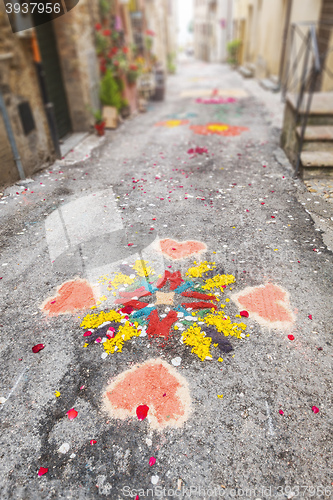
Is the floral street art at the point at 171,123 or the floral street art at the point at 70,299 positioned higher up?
the floral street art at the point at 70,299

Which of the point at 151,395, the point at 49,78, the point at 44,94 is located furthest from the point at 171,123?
the point at 151,395

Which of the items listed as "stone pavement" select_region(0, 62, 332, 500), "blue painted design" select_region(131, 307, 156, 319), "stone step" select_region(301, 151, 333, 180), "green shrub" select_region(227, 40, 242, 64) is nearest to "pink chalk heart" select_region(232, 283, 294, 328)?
"stone pavement" select_region(0, 62, 332, 500)

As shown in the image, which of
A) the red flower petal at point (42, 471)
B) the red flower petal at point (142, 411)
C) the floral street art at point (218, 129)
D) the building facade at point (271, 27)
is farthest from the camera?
the building facade at point (271, 27)

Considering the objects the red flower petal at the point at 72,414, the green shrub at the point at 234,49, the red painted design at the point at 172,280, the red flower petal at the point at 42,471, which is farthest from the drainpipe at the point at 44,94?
the green shrub at the point at 234,49

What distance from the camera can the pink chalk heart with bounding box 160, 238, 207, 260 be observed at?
369cm

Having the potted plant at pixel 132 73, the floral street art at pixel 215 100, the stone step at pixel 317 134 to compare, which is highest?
the potted plant at pixel 132 73

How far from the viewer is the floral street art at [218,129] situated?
307 inches

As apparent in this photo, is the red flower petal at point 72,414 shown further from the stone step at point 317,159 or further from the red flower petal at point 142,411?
the stone step at point 317,159

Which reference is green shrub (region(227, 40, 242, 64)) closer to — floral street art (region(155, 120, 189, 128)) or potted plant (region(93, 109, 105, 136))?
floral street art (region(155, 120, 189, 128))

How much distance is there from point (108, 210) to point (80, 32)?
5.60 m

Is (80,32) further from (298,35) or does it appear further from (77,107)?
(298,35)

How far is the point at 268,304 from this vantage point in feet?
9.80

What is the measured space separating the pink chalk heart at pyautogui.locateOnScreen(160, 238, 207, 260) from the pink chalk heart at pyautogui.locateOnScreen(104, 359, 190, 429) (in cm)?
143

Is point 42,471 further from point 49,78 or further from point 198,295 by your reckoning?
point 49,78
